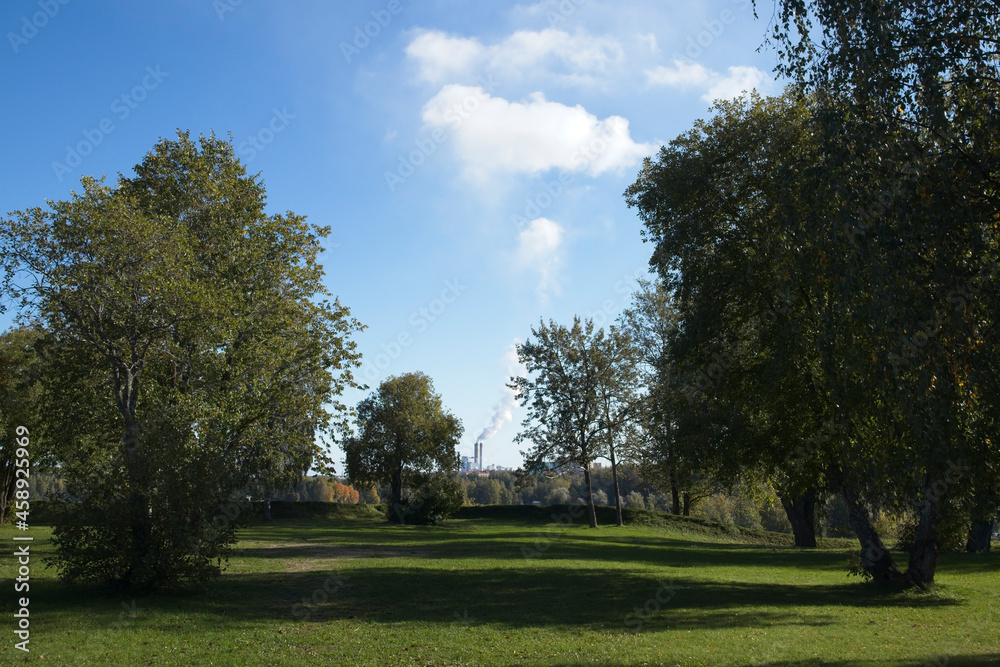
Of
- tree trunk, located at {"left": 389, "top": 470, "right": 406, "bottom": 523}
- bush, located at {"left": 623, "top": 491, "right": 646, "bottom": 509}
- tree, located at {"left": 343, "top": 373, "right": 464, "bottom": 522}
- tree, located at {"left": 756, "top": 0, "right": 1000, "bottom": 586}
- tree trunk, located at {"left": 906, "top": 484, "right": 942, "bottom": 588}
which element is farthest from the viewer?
bush, located at {"left": 623, "top": 491, "right": 646, "bottom": 509}

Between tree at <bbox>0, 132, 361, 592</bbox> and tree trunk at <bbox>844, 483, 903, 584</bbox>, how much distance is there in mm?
16030

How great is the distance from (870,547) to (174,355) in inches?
786

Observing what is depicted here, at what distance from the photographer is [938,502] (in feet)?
51.6

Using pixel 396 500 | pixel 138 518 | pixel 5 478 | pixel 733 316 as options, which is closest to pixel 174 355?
pixel 138 518

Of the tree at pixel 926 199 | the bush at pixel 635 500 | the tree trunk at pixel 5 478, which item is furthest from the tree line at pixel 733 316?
the bush at pixel 635 500

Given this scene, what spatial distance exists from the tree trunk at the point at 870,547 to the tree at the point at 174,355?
16.0 m

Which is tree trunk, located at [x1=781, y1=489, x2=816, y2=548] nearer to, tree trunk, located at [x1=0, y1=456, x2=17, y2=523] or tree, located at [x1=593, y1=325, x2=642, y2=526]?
tree, located at [x1=593, y1=325, x2=642, y2=526]

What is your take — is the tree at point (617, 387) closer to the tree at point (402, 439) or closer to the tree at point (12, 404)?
the tree at point (402, 439)

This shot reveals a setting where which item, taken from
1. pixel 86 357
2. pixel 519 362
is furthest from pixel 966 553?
pixel 86 357

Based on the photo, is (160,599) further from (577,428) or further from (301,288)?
(577,428)

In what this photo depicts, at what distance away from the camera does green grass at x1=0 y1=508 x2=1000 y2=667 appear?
432 inches

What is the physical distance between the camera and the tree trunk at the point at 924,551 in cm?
1653

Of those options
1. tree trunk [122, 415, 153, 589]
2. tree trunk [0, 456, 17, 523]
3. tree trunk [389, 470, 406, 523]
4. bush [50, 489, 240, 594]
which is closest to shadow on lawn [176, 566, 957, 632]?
bush [50, 489, 240, 594]

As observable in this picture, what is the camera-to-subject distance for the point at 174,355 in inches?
714
